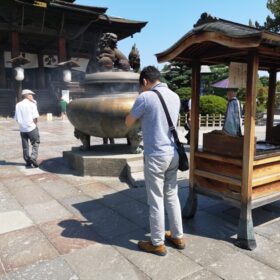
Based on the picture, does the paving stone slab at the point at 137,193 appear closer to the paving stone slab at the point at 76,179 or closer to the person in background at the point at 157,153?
the paving stone slab at the point at 76,179

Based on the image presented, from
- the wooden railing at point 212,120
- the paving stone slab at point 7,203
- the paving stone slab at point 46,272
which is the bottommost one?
the paving stone slab at point 46,272

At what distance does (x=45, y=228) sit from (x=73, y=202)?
2.98 feet

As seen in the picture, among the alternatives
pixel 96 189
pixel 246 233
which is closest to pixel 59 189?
pixel 96 189

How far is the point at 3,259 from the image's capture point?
2.96 meters

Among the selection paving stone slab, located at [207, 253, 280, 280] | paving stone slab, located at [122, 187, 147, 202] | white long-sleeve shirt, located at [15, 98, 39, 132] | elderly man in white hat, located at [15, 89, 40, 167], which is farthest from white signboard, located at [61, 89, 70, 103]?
paving stone slab, located at [207, 253, 280, 280]

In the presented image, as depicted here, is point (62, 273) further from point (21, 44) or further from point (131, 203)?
point (21, 44)

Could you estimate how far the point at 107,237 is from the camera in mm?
3396

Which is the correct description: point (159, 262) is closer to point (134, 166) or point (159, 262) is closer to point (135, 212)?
point (135, 212)

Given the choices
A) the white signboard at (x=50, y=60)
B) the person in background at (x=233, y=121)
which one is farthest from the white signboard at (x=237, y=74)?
the white signboard at (x=50, y=60)

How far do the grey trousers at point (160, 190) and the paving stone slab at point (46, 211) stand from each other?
1.49 m

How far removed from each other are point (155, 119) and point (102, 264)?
4.58ft

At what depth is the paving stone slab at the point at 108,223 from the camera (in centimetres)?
352

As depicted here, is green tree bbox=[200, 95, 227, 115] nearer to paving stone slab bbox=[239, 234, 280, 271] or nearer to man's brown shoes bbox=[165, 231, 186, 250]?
paving stone slab bbox=[239, 234, 280, 271]

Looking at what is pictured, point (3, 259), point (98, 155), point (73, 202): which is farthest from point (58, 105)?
point (3, 259)
